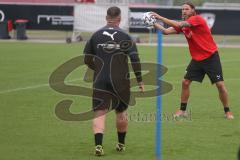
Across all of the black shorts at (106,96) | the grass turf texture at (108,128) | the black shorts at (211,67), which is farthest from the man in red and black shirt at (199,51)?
the black shorts at (106,96)

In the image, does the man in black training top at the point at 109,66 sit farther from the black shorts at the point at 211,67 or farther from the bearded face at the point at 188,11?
the black shorts at the point at 211,67

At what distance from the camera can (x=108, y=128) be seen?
12203 mm

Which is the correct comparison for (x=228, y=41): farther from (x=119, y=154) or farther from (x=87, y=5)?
(x=119, y=154)

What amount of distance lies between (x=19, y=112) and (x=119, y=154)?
4309mm

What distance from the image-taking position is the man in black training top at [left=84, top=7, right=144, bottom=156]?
9711mm

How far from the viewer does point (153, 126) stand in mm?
12422

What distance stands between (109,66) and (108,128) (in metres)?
2.54

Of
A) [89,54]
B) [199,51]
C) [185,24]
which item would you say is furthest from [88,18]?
[89,54]

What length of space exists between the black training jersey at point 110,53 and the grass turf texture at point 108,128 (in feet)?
3.64

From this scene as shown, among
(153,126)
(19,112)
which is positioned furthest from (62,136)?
(19,112)

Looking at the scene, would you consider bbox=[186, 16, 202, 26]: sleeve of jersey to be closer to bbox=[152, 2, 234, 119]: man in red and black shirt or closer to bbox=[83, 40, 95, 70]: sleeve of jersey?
bbox=[152, 2, 234, 119]: man in red and black shirt

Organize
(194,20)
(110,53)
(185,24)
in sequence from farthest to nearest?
(194,20) → (185,24) → (110,53)

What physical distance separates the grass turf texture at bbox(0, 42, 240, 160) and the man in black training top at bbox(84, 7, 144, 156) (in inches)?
22.6

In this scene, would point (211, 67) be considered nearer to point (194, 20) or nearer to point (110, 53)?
point (194, 20)
